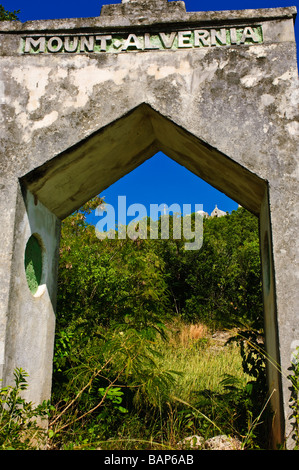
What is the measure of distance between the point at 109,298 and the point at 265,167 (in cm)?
392

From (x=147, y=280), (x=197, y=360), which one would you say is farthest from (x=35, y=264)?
(x=197, y=360)

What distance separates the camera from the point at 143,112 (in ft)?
11.5

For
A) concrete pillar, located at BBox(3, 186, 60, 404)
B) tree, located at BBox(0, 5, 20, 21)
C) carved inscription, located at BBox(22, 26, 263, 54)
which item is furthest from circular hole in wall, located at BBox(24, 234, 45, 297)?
tree, located at BBox(0, 5, 20, 21)

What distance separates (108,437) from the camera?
3607 millimetres

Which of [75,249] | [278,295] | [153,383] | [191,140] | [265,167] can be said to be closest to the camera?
[278,295]

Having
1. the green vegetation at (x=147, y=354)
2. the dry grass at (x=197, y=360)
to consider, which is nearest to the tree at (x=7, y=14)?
the green vegetation at (x=147, y=354)

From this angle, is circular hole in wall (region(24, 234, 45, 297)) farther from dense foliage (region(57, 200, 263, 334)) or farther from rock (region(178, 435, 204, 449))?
rock (region(178, 435, 204, 449))

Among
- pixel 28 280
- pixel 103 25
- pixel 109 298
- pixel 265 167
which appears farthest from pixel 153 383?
pixel 103 25

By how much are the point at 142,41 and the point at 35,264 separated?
Result: 2.13m

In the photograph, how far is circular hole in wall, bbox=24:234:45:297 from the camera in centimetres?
359

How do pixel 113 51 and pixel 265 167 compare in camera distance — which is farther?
pixel 113 51

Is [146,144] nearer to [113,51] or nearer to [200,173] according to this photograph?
[200,173]

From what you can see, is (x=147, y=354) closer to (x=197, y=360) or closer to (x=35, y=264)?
(x=197, y=360)

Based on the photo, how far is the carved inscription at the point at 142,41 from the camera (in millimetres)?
3439
